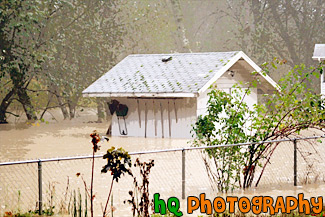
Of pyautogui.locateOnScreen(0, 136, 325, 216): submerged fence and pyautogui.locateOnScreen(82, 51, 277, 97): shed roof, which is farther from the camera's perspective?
pyautogui.locateOnScreen(82, 51, 277, 97): shed roof

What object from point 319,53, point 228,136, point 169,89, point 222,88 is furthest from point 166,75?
point 228,136

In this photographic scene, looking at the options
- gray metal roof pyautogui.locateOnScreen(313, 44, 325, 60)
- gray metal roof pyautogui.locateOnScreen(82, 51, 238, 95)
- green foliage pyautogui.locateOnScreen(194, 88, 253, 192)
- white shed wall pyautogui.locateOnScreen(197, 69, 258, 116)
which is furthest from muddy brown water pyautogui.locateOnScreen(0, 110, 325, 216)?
gray metal roof pyautogui.locateOnScreen(313, 44, 325, 60)

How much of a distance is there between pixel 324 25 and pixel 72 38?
21115 millimetres

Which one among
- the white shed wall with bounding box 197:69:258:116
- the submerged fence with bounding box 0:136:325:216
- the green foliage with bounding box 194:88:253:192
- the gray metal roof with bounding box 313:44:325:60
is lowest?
the submerged fence with bounding box 0:136:325:216

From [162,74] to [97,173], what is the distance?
42.1ft

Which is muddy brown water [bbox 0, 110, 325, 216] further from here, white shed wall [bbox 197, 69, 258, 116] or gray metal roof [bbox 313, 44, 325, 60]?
gray metal roof [bbox 313, 44, 325, 60]

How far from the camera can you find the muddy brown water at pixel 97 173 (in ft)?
46.7

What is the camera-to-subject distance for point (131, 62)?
3325cm

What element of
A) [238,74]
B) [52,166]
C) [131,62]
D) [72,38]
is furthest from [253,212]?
[72,38]

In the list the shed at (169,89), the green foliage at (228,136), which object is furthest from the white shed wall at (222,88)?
the green foliage at (228,136)

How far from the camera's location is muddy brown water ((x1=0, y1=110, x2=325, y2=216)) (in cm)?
1424

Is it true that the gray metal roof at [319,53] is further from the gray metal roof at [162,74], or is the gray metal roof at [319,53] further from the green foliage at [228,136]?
the green foliage at [228,136]

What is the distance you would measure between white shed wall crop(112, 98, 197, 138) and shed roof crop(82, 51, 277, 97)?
2.37ft

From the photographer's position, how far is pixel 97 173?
60.5 ft
